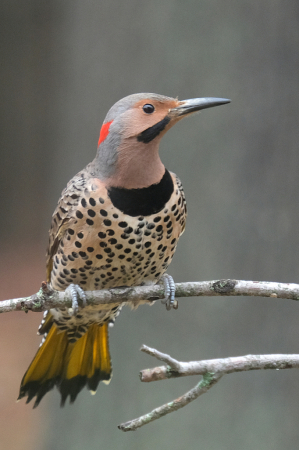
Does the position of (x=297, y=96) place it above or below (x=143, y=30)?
below

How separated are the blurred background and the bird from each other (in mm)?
A: 838

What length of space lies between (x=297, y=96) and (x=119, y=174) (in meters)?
1.30

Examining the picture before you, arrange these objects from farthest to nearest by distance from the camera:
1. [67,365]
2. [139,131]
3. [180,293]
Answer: [67,365] → [139,131] → [180,293]

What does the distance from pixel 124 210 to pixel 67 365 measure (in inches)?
35.0

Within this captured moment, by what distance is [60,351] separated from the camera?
197cm

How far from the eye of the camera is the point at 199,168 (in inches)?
98.0

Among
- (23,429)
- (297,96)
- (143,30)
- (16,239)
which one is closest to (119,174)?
(297,96)

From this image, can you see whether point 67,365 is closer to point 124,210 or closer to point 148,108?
point 124,210

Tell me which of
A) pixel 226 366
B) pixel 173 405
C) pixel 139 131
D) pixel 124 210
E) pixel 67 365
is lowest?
pixel 67 365

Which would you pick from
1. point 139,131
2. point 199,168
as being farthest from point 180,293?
point 199,168

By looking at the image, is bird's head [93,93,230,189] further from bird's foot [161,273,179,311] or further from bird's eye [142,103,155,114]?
bird's foot [161,273,179,311]

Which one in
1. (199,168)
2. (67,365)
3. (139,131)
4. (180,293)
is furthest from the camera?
(199,168)

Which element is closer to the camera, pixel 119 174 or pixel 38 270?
pixel 119 174

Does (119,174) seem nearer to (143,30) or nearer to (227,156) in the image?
(227,156)
